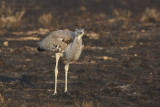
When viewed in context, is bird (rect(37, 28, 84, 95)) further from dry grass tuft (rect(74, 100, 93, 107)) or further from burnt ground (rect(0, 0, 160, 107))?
dry grass tuft (rect(74, 100, 93, 107))

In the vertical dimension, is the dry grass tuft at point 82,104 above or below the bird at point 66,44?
below

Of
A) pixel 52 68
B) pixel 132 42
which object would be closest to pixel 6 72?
pixel 52 68

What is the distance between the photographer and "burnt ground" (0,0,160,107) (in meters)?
8.24

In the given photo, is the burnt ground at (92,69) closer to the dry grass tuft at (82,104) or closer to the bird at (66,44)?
the dry grass tuft at (82,104)

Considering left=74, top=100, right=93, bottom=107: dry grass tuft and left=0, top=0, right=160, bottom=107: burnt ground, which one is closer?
left=74, top=100, right=93, bottom=107: dry grass tuft

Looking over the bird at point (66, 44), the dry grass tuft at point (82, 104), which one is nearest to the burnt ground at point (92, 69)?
the dry grass tuft at point (82, 104)

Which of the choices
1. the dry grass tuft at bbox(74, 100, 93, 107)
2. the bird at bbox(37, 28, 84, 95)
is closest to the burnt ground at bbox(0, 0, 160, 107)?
the dry grass tuft at bbox(74, 100, 93, 107)

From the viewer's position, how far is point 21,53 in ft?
43.5

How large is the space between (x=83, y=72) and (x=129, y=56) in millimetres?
2929

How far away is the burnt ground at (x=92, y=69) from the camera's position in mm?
8242

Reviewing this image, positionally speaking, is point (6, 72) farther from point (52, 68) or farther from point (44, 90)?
point (44, 90)

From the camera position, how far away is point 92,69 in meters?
11.4

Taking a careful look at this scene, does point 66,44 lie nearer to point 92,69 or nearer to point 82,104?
point 82,104

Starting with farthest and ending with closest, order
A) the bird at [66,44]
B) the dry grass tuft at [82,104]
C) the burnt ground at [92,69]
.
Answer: the burnt ground at [92,69] < the bird at [66,44] < the dry grass tuft at [82,104]
